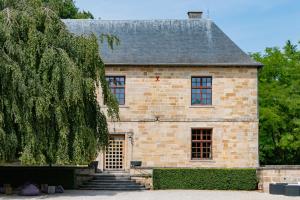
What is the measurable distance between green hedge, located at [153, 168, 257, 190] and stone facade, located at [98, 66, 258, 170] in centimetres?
279

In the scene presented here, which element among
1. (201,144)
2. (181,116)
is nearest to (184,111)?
(181,116)

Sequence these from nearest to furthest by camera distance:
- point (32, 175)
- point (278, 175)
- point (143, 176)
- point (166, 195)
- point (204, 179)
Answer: point (166, 195)
point (32, 175)
point (278, 175)
point (204, 179)
point (143, 176)

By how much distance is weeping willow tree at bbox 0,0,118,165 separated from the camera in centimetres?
1922

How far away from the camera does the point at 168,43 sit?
92.6 ft

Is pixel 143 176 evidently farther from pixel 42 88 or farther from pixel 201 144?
pixel 42 88

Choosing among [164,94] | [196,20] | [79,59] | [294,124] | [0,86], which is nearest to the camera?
[0,86]

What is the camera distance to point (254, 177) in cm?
2372

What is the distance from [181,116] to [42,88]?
8.79 metres

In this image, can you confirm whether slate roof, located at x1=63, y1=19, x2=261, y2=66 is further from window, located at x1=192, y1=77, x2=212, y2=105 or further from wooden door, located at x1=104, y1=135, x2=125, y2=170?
wooden door, located at x1=104, y1=135, x2=125, y2=170

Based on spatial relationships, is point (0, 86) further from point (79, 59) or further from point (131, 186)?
point (131, 186)

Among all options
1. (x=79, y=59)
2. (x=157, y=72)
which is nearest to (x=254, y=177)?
(x=157, y=72)

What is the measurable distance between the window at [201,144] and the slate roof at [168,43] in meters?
3.02

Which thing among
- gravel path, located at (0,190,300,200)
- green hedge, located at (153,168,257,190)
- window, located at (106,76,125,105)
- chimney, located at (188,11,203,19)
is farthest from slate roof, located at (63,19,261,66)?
gravel path, located at (0,190,300,200)

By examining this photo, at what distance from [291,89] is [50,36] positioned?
1667 cm
